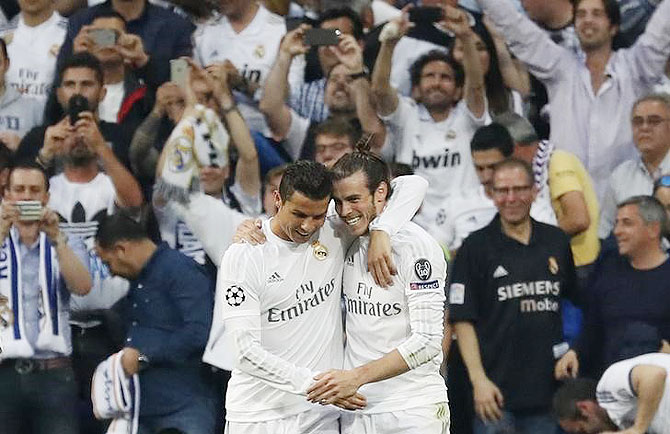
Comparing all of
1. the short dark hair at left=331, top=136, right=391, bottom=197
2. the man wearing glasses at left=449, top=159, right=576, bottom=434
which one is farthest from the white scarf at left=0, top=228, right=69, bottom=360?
the short dark hair at left=331, top=136, right=391, bottom=197

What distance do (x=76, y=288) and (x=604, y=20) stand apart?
3.86 meters

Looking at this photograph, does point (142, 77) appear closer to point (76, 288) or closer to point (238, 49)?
point (238, 49)

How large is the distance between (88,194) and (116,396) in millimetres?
1368

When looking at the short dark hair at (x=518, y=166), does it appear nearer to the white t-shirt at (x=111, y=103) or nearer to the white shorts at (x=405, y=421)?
the white t-shirt at (x=111, y=103)

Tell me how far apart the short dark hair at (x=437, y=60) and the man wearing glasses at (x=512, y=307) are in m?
0.83

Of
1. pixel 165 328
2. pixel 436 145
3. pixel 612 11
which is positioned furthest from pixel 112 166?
pixel 612 11

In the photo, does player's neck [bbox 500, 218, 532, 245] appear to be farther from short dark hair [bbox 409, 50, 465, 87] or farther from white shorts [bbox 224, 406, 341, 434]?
white shorts [bbox 224, 406, 341, 434]

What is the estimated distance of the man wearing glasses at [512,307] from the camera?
26.4 ft

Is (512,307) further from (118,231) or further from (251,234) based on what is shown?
(251,234)

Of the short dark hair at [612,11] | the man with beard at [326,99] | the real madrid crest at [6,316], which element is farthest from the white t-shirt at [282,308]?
the short dark hair at [612,11]

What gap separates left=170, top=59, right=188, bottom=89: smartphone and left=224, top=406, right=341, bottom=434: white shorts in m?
3.45

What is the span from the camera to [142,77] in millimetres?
9031

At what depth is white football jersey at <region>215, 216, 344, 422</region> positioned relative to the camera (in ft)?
18.4

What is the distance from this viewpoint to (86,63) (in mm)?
8758
